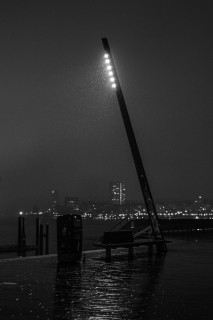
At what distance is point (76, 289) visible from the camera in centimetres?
1208

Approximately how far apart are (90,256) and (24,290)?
922cm

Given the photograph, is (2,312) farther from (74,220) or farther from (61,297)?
(74,220)

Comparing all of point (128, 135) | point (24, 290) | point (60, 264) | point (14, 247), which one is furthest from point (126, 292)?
point (14, 247)

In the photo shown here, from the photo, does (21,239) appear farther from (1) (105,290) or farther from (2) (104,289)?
(1) (105,290)

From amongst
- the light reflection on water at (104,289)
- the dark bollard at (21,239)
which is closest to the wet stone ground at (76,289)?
the light reflection on water at (104,289)

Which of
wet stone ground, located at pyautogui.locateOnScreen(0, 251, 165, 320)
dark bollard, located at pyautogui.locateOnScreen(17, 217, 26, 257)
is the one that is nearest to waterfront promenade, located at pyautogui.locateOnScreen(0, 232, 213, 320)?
wet stone ground, located at pyautogui.locateOnScreen(0, 251, 165, 320)

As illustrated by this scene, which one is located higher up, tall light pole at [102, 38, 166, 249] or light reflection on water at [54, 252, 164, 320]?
tall light pole at [102, 38, 166, 249]

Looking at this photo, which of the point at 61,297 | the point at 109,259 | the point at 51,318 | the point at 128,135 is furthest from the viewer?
the point at 128,135

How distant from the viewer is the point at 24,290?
11.8m

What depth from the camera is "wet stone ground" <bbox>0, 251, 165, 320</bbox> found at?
9375 millimetres

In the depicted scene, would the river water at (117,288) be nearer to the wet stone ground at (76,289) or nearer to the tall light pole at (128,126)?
the wet stone ground at (76,289)

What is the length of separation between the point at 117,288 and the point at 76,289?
1041mm

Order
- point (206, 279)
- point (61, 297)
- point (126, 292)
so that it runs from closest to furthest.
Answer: point (61, 297) → point (126, 292) → point (206, 279)

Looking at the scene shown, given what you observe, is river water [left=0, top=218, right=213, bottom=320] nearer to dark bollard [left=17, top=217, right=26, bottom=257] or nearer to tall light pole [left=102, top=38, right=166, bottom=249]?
tall light pole [left=102, top=38, right=166, bottom=249]
